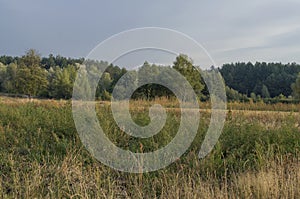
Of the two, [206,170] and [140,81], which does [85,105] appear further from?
[206,170]

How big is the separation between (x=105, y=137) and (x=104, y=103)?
317 cm

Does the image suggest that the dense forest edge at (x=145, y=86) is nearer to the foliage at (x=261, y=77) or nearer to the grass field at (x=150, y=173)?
the foliage at (x=261, y=77)

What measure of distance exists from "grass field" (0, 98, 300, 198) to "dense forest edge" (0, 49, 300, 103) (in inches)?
61.3

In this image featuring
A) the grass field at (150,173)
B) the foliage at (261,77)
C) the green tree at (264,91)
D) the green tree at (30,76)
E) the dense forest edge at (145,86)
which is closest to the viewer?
the grass field at (150,173)

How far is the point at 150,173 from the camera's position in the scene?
446 cm

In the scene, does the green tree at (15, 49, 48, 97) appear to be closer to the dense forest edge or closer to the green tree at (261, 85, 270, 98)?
the dense forest edge

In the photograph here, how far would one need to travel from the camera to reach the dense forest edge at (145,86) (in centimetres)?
784

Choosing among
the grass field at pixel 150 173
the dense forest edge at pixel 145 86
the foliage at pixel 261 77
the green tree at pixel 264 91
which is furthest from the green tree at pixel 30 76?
the green tree at pixel 264 91

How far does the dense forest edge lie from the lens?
7.84m

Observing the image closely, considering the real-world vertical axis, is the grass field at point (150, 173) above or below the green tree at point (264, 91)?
below

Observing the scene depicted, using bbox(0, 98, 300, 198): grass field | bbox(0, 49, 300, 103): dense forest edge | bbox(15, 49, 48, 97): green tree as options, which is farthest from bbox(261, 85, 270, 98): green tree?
bbox(0, 98, 300, 198): grass field

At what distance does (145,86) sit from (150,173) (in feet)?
15.4

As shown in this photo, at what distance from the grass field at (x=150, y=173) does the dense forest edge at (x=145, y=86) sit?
156cm

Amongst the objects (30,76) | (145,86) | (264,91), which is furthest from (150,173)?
(264,91)
